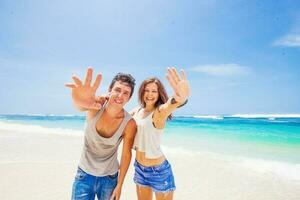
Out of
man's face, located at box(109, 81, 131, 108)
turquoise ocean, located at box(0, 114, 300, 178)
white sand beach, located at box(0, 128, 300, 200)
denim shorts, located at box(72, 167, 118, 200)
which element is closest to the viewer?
denim shorts, located at box(72, 167, 118, 200)

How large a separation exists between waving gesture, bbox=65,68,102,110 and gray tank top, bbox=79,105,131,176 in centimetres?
13

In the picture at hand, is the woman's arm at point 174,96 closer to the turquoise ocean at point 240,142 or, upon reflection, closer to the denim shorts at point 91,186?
the denim shorts at point 91,186

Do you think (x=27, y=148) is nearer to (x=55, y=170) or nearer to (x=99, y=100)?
(x=55, y=170)

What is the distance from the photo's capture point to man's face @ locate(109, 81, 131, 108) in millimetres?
3117

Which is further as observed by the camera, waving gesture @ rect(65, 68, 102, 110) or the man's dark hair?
the man's dark hair

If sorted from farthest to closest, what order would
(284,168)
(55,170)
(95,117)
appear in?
(284,168) < (55,170) < (95,117)

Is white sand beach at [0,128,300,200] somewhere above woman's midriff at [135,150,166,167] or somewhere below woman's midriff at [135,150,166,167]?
below

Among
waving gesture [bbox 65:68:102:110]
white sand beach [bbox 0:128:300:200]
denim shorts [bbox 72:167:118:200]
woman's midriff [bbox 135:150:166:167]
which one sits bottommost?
white sand beach [bbox 0:128:300:200]

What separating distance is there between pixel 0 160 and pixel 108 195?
6965mm

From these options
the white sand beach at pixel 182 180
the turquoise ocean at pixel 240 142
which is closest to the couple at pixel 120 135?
the white sand beach at pixel 182 180

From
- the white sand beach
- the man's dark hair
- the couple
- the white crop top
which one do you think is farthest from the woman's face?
the white sand beach

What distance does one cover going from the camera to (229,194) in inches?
245

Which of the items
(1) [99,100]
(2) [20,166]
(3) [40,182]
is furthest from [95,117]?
(2) [20,166]

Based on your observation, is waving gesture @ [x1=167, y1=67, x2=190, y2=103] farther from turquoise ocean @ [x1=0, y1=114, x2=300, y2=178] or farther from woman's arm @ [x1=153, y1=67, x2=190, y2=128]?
turquoise ocean @ [x1=0, y1=114, x2=300, y2=178]
